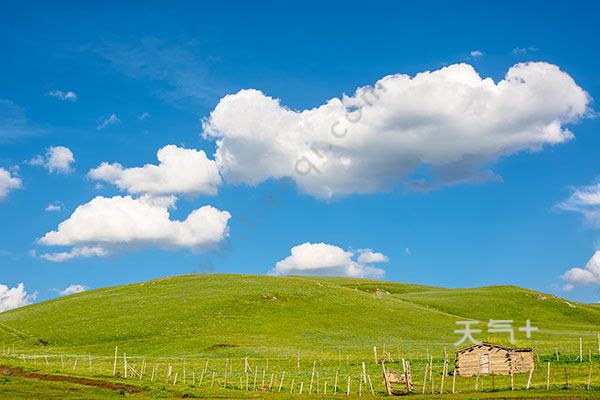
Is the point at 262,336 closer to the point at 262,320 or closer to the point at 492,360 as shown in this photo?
the point at 262,320

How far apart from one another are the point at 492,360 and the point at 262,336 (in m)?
45.3

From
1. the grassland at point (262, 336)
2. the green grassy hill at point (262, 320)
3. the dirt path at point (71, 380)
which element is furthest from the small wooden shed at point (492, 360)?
the dirt path at point (71, 380)

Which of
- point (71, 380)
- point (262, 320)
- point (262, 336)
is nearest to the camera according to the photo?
point (71, 380)

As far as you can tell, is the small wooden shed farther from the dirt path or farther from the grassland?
the dirt path

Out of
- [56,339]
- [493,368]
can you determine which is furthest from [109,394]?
[56,339]

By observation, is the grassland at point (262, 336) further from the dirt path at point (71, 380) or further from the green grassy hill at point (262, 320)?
the dirt path at point (71, 380)

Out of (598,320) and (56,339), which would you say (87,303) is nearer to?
(56,339)

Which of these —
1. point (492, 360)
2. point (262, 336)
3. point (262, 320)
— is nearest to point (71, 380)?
point (492, 360)

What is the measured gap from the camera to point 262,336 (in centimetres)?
8825

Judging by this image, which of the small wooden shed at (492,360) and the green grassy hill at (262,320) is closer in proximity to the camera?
the small wooden shed at (492,360)

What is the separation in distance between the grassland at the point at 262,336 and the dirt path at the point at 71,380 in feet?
3.00

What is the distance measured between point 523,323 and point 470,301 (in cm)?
1996

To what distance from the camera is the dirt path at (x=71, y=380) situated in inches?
1674

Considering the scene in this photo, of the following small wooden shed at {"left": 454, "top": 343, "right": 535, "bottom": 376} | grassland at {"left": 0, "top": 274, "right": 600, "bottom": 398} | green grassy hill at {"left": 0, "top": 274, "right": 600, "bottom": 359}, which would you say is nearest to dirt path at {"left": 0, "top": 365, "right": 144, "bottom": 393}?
grassland at {"left": 0, "top": 274, "right": 600, "bottom": 398}
